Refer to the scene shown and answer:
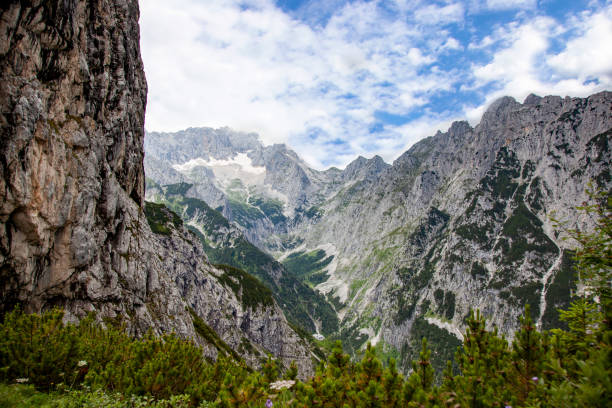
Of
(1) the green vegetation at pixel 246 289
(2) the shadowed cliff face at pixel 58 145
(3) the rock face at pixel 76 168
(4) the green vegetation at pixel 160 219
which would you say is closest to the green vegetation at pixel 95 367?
(3) the rock face at pixel 76 168

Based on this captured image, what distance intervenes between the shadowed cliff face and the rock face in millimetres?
110

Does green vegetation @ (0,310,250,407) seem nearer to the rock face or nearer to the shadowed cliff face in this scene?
the rock face

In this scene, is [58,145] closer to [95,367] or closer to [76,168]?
[76,168]

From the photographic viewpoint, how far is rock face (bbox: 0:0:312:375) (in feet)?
90.0

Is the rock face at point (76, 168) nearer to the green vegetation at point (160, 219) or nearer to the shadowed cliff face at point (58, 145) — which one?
the shadowed cliff face at point (58, 145)

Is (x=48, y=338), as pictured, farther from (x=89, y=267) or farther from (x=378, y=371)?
(x=89, y=267)

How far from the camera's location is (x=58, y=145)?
3297 cm

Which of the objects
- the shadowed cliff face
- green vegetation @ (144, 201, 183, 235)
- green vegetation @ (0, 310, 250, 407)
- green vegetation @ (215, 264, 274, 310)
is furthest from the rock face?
green vegetation @ (215, 264, 274, 310)

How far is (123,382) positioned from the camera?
35.8 feet

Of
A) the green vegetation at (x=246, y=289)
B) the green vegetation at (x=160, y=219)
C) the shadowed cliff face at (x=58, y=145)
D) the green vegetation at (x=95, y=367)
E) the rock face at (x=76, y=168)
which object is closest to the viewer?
the green vegetation at (x=95, y=367)

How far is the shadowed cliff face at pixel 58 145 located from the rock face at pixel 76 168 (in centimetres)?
11

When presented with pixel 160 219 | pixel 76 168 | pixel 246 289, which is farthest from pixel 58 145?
pixel 246 289

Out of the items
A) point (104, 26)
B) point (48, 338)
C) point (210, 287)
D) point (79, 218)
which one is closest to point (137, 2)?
point (104, 26)

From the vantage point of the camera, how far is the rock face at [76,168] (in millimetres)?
27422
